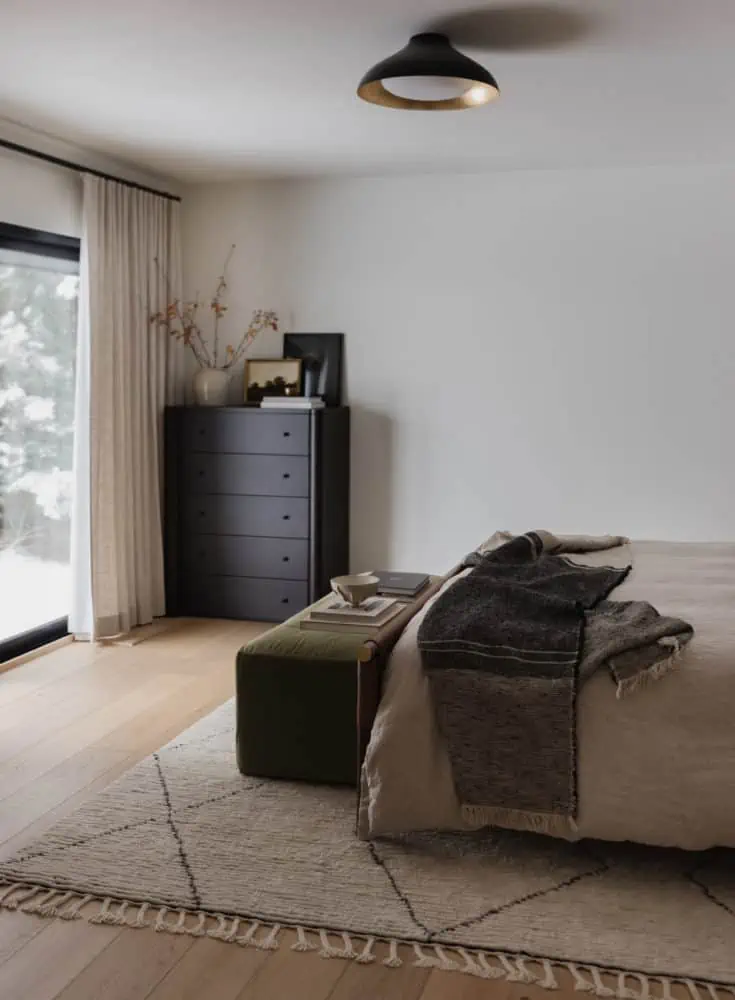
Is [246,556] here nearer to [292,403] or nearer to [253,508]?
[253,508]

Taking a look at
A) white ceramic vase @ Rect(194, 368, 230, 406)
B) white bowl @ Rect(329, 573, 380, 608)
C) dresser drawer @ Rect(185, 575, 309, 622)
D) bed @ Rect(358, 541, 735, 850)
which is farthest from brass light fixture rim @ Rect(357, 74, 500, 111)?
dresser drawer @ Rect(185, 575, 309, 622)

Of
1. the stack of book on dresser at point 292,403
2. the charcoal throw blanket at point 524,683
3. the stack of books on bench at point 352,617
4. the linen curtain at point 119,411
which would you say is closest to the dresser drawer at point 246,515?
the linen curtain at point 119,411

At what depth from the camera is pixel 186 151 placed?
16.7 feet

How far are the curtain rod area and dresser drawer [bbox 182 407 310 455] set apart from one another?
3.81 ft

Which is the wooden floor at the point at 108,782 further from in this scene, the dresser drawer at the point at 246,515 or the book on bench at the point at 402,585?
the book on bench at the point at 402,585

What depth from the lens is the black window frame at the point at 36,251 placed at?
15.5ft

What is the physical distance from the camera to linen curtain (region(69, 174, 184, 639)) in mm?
5148

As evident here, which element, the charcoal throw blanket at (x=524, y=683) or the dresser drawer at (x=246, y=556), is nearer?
the charcoal throw blanket at (x=524, y=683)

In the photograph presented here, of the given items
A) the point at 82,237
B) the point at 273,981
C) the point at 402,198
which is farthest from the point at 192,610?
the point at 273,981

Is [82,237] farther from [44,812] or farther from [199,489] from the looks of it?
[44,812]

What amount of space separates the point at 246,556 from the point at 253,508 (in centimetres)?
26

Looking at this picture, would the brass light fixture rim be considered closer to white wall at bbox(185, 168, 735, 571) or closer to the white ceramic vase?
white wall at bbox(185, 168, 735, 571)

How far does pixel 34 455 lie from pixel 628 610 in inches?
121

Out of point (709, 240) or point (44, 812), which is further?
point (709, 240)
